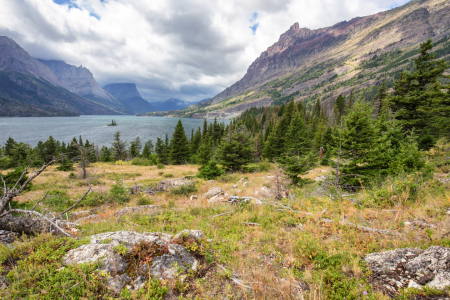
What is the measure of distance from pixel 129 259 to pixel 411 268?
4983mm

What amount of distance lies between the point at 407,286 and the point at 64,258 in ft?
19.0

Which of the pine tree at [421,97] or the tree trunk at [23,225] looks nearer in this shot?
the tree trunk at [23,225]

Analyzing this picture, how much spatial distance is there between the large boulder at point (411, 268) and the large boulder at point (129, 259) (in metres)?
3.39

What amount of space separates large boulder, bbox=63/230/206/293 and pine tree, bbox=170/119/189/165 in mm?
37839

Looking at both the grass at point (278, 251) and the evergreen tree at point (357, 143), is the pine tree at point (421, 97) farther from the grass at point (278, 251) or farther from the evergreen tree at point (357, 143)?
the grass at point (278, 251)

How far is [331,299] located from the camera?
2764mm

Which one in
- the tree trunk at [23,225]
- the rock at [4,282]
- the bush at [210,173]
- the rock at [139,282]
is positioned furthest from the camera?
the bush at [210,173]

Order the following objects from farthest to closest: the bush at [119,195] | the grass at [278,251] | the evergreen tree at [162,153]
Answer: the evergreen tree at [162,153] → the bush at [119,195] → the grass at [278,251]

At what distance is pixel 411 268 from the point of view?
287cm

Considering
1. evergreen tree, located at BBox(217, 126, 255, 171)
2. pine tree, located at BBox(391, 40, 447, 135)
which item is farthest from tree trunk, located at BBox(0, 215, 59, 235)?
pine tree, located at BBox(391, 40, 447, 135)

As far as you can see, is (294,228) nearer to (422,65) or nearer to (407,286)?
(407,286)

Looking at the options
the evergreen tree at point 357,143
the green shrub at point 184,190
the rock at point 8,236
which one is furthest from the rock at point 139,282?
the evergreen tree at point 357,143

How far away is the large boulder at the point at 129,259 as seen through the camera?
9.96 feet

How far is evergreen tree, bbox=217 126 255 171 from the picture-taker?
2031 cm
